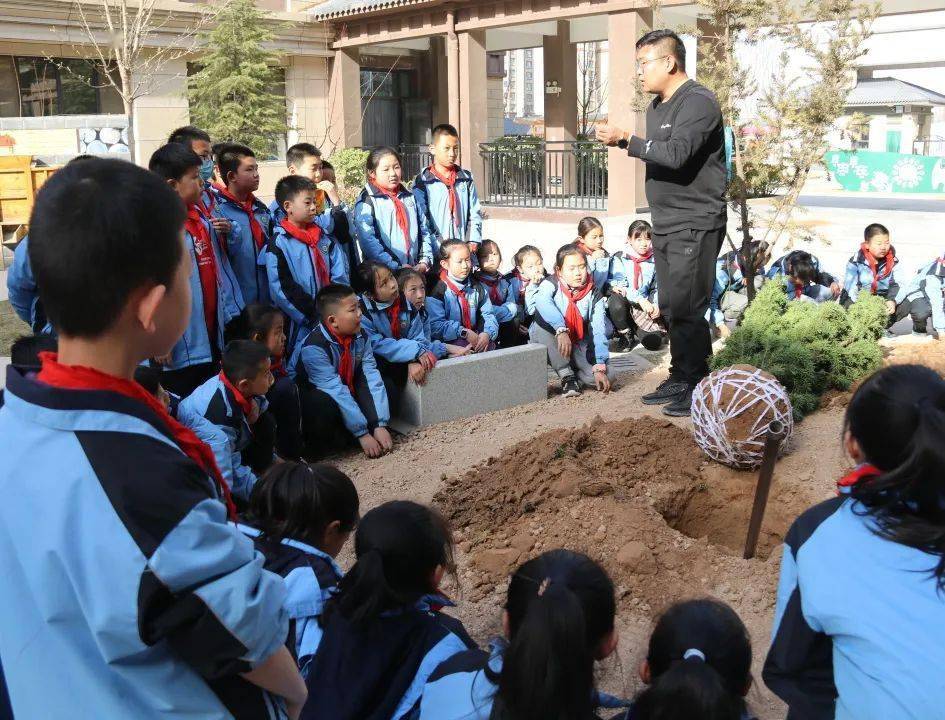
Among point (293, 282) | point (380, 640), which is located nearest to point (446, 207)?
point (293, 282)

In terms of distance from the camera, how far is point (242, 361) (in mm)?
3734

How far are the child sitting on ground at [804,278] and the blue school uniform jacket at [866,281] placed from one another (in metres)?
0.11

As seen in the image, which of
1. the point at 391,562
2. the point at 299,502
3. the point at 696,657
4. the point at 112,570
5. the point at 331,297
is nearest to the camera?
the point at 112,570

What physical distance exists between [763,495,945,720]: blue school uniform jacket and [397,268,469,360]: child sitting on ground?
12.5ft

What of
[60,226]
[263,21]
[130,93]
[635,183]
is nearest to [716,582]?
[60,226]

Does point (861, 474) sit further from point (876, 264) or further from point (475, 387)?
point (876, 264)

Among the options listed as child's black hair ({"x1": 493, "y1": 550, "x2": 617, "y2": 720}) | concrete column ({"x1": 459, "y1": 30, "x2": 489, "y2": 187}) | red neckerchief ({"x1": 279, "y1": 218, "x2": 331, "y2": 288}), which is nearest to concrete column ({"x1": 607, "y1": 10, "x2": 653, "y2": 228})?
concrete column ({"x1": 459, "y1": 30, "x2": 489, "y2": 187})

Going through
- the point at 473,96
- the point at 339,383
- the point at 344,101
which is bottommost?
the point at 339,383

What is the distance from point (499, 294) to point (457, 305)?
67 cm

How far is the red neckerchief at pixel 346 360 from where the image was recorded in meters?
4.86

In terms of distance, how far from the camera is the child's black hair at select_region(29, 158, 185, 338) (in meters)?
1.08

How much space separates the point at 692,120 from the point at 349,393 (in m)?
2.44

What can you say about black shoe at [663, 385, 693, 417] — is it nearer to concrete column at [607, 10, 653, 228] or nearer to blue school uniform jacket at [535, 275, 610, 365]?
blue school uniform jacket at [535, 275, 610, 365]

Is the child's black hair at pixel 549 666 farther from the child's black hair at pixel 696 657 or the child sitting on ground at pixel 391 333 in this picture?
the child sitting on ground at pixel 391 333
